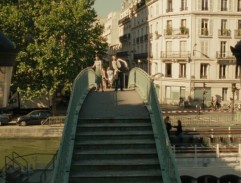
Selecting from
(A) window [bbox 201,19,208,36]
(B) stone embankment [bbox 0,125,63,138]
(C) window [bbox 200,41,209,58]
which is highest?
(A) window [bbox 201,19,208,36]

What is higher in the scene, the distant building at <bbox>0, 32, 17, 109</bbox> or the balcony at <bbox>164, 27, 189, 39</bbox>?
the balcony at <bbox>164, 27, 189, 39</bbox>

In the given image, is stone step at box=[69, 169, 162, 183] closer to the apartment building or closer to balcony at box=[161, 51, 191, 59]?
the apartment building

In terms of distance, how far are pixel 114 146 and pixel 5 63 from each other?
21.6ft

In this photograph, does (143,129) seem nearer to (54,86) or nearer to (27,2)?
(54,86)

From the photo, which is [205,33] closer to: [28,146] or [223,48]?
[223,48]

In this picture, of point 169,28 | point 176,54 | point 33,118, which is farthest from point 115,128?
point 169,28

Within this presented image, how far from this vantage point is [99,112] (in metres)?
→ 14.1

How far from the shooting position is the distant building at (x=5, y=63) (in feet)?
18.6

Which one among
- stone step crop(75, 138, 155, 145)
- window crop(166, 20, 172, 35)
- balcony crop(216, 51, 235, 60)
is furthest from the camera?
window crop(166, 20, 172, 35)

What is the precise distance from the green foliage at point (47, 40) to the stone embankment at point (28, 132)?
5.61 meters

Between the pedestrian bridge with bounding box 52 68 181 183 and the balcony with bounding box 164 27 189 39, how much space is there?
3881 centimetres

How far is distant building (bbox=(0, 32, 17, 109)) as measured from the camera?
18.6ft

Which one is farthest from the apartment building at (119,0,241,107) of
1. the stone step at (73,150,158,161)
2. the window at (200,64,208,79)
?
the stone step at (73,150,158,161)

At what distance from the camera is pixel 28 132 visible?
34219mm
